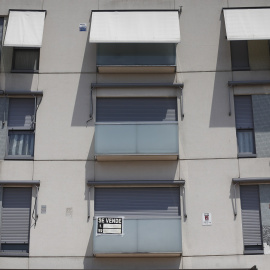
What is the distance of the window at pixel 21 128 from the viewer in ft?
40.5

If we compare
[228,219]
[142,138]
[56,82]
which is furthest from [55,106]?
[228,219]

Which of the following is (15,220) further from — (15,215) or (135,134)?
(135,134)

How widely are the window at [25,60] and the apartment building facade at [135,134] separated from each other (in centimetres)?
3

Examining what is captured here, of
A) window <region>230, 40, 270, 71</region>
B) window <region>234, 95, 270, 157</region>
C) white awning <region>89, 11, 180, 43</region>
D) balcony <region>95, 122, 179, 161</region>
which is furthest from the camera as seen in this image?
window <region>230, 40, 270, 71</region>

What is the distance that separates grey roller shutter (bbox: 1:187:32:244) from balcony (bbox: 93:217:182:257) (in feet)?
6.97

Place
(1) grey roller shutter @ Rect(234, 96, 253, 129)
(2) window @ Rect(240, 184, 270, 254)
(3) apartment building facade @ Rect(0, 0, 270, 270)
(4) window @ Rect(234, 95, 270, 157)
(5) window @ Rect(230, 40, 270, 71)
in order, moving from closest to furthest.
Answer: (3) apartment building facade @ Rect(0, 0, 270, 270), (2) window @ Rect(240, 184, 270, 254), (4) window @ Rect(234, 95, 270, 157), (1) grey roller shutter @ Rect(234, 96, 253, 129), (5) window @ Rect(230, 40, 270, 71)

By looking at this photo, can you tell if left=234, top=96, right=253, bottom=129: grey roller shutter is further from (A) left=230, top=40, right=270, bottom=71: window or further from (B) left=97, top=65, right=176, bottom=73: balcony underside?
(B) left=97, top=65, right=176, bottom=73: balcony underside

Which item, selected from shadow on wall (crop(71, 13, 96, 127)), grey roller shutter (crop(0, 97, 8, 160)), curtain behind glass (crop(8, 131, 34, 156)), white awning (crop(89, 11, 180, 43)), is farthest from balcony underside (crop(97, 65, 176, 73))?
grey roller shutter (crop(0, 97, 8, 160))

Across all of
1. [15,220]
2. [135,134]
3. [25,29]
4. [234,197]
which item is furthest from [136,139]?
[25,29]

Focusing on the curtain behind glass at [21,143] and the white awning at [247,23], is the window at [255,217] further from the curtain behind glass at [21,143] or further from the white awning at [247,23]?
the curtain behind glass at [21,143]

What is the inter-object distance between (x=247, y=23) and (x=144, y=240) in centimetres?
725

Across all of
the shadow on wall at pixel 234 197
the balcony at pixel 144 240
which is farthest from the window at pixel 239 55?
the balcony at pixel 144 240

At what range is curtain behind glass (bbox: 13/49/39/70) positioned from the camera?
13.0 m

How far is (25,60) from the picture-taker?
1311 centimetres
